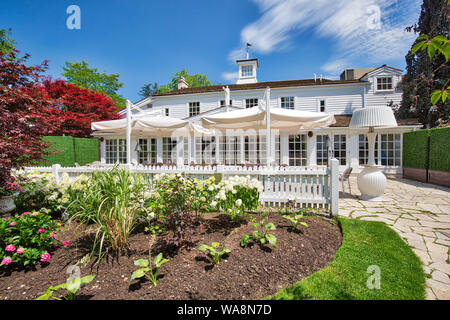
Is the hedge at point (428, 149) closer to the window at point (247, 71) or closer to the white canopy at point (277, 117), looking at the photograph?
the white canopy at point (277, 117)

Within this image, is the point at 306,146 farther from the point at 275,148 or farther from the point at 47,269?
the point at 47,269

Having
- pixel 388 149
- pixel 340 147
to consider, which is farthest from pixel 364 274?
pixel 388 149

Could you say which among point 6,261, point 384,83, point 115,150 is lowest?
point 6,261

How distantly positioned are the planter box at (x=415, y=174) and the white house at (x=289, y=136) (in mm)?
1311

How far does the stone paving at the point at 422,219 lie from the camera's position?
2.36 m

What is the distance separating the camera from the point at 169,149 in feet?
44.5

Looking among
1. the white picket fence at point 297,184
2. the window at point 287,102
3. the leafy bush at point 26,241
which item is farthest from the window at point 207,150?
the leafy bush at point 26,241

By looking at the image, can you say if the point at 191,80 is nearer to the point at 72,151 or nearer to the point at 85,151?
the point at 85,151

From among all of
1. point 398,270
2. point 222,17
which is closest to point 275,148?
point 222,17

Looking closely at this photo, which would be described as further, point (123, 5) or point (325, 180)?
point (123, 5)

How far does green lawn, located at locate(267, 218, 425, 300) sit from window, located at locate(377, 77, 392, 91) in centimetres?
1546

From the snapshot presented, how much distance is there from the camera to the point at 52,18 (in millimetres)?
5234

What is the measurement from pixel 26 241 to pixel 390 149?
51.1 ft

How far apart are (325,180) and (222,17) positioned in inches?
244
